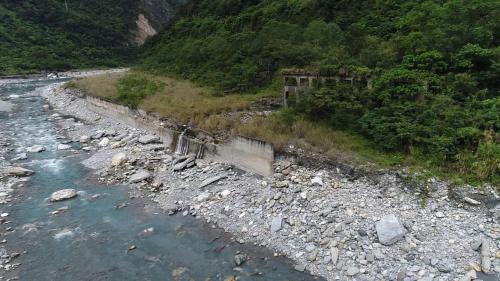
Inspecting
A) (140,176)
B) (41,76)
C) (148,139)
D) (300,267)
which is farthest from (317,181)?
(41,76)

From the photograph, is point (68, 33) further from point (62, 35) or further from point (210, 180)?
point (210, 180)

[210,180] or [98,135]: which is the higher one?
[98,135]

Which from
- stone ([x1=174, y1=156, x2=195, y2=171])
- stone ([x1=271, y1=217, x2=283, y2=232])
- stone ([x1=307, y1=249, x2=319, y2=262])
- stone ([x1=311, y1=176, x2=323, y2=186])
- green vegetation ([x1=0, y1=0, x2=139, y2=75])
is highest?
green vegetation ([x1=0, y1=0, x2=139, y2=75])

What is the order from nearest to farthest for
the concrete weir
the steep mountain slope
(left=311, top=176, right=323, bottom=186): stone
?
(left=311, top=176, right=323, bottom=186): stone, the concrete weir, the steep mountain slope

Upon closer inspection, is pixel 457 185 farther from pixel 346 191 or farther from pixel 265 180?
pixel 265 180

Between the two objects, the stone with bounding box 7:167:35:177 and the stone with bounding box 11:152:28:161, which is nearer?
the stone with bounding box 7:167:35:177

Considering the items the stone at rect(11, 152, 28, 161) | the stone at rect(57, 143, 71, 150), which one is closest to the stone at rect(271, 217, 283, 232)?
the stone at rect(11, 152, 28, 161)

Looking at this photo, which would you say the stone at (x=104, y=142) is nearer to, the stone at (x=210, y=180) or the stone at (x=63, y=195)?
the stone at (x=63, y=195)

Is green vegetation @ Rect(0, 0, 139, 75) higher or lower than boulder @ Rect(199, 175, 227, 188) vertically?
higher

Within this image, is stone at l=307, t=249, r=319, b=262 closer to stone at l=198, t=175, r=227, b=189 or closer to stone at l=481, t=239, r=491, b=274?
→ stone at l=481, t=239, r=491, b=274
